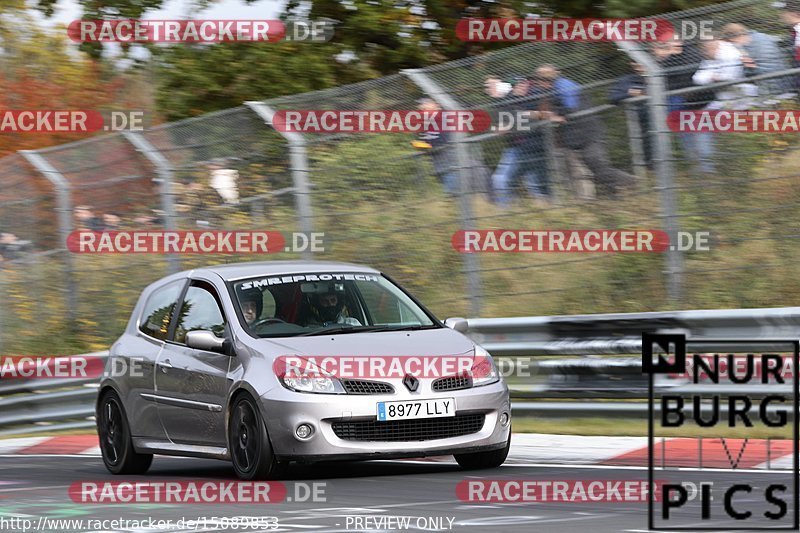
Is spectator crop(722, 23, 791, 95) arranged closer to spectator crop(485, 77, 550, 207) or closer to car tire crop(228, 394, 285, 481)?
spectator crop(485, 77, 550, 207)

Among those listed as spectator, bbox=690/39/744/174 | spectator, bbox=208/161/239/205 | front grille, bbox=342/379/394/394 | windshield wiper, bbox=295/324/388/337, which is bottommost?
front grille, bbox=342/379/394/394

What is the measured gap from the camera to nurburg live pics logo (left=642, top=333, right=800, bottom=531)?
253 inches

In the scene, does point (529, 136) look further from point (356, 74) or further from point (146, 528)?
point (356, 74)

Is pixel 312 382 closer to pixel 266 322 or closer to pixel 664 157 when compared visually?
pixel 266 322

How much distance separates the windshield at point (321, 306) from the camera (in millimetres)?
10680

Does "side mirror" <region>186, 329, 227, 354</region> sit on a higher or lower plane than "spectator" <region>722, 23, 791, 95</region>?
lower

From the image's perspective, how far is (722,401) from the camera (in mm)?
11227

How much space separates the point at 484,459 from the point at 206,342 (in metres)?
1.91

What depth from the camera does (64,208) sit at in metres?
17.7

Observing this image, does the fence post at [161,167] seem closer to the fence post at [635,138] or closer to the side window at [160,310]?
the side window at [160,310]

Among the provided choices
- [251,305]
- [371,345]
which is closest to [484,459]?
[371,345]

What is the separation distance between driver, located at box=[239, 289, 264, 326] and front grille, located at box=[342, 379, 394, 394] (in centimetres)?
106

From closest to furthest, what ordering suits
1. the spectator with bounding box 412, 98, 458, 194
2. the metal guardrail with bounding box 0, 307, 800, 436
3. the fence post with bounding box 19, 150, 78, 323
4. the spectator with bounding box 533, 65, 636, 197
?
1. the metal guardrail with bounding box 0, 307, 800, 436
2. the spectator with bounding box 533, 65, 636, 197
3. the spectator with bounding box 412, 98, 458, 194
4. the fence post with bounding box 19, 150, 78, 323

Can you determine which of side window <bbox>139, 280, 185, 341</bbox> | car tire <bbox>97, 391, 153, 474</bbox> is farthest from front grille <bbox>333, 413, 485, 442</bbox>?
car tire <bbox>97, 391, 153, 474</bbox>
